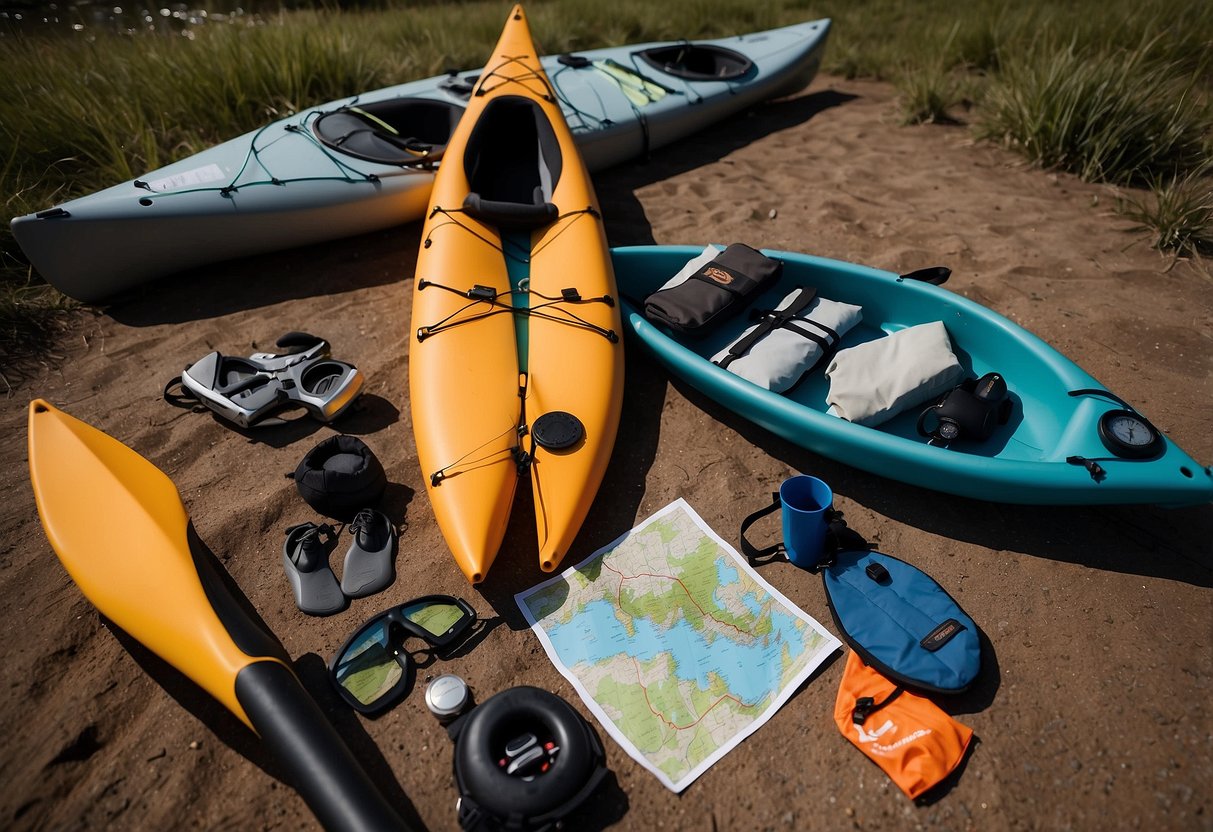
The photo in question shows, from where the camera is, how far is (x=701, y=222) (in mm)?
4125

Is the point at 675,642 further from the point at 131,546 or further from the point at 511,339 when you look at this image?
the point at 131,546

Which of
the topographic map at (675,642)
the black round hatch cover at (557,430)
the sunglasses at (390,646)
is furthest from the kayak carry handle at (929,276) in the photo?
the sunglasses at (390,646)

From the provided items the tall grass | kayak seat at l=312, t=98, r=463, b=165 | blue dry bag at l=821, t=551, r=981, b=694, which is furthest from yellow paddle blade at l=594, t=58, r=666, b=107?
blue dry bag at l=821, t=551, r=981, b=694

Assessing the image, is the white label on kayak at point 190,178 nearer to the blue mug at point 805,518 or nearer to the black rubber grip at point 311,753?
the black rubber grip at point 311,753

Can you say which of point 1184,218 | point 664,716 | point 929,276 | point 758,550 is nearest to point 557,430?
point 758,550

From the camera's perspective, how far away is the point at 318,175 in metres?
3.62

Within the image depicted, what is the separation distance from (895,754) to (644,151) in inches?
160

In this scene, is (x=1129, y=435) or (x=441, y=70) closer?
(x=1129, y=435)

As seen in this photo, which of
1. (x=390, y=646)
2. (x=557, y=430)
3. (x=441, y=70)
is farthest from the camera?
(x=441, y=70)

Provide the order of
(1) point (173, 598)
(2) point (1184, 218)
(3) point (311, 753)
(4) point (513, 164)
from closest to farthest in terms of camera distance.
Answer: (3) point (311, 753)
(1) point (173, 598)
(2) point (1184, 218)
(4) point (513, 164)

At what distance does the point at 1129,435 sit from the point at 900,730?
1258mm

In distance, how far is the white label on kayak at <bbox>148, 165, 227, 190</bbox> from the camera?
3.35 m

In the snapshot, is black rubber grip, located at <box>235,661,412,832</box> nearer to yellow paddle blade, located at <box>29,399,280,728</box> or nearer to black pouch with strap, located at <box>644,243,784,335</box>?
yellow paddle blade, located at <box>29,399,280,728</box>

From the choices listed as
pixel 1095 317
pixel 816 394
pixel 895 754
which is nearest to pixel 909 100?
pixel 1095 317
